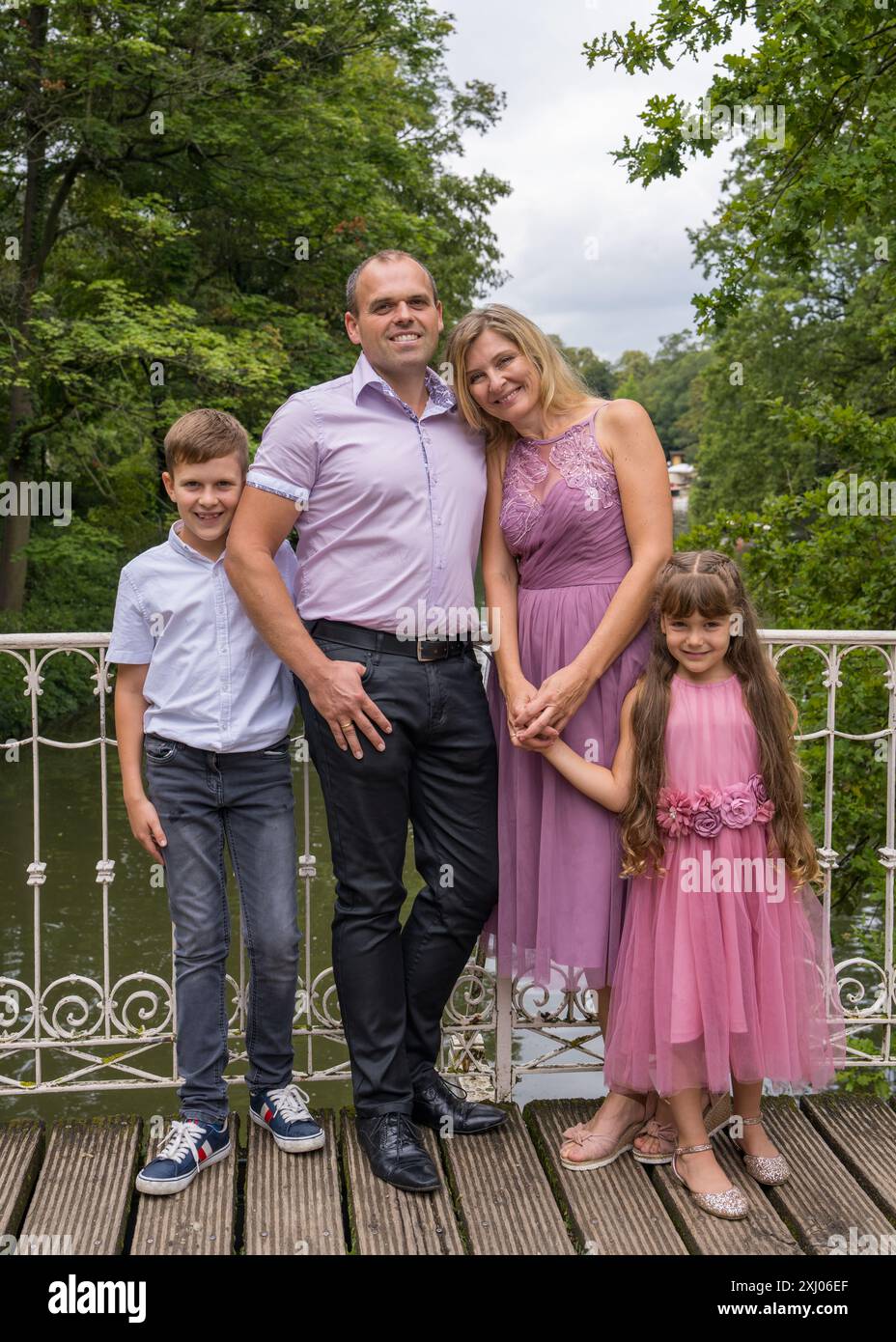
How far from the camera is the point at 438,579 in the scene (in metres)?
2.98

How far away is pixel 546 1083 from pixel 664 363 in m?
96.1

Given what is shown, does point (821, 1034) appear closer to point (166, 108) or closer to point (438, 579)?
point (438, 579)

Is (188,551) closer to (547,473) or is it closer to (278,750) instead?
(278,750)

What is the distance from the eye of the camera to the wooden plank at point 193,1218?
2736 millimetres

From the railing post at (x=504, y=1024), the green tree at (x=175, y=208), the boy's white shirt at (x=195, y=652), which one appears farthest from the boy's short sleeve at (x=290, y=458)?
the green tree at (x=175, y=208)

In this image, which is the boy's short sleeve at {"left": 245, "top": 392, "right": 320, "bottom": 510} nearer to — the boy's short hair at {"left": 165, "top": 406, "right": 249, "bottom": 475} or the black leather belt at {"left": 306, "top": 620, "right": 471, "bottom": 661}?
the boy's short hair at {"left": 165, "top": 406, "right": 249, "bottom": 475}

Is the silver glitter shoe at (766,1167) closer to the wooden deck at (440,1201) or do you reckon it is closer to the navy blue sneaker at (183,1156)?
the wooden deck at (440,1201)

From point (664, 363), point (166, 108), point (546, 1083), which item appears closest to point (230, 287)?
point (166, 108)

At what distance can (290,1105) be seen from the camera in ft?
10.4

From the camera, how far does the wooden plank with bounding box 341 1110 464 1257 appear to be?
108 inches

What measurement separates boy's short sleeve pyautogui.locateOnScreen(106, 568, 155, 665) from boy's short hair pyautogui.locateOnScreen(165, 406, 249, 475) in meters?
0.30

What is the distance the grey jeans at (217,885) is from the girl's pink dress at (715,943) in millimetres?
816

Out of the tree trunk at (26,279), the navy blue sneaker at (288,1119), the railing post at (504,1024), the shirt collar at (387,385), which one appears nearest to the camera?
the shirt collar at (387,385)

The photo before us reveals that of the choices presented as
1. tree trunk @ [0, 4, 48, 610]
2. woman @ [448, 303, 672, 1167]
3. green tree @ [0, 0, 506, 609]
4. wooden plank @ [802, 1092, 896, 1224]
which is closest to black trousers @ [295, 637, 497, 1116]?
woman @ [448, 303, 672, 1167]
